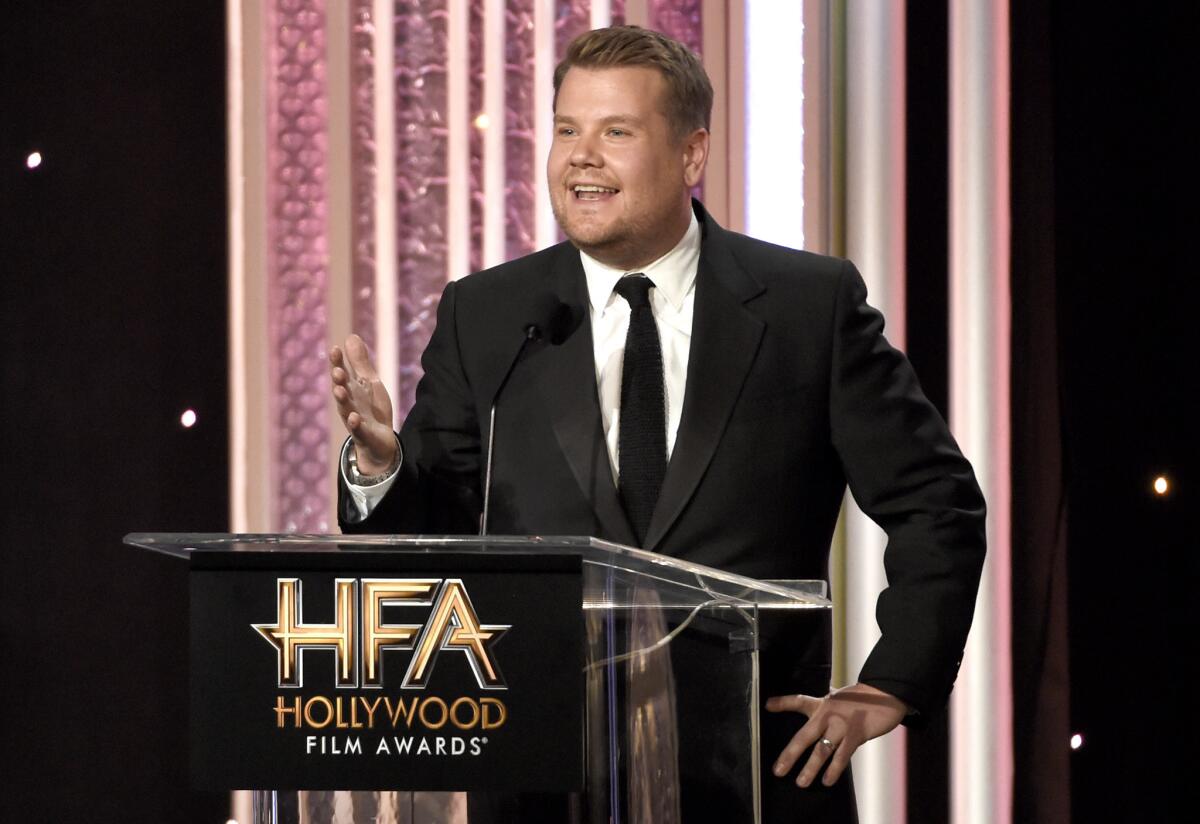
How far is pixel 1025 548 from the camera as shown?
281 cm

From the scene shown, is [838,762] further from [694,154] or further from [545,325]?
[694,154]

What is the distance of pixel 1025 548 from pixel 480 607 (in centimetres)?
180

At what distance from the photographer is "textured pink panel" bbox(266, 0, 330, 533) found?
9.45ft

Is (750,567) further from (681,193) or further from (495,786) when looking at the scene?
(495,786)

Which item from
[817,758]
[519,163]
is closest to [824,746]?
[817,758]

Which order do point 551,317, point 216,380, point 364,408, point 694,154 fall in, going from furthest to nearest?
point 216,380, point 694,154, point 551,317, point 364,408

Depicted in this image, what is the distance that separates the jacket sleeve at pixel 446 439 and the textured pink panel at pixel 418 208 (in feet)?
3.02

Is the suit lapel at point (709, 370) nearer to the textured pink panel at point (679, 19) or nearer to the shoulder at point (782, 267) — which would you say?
the shoulder at point (782, 267)

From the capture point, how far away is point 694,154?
197 centimetres

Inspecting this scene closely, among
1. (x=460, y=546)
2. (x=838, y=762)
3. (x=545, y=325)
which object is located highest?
(x=545, y=325)

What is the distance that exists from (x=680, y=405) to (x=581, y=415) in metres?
0.12

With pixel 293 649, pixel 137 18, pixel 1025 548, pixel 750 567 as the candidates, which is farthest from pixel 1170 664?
pixel 137 18

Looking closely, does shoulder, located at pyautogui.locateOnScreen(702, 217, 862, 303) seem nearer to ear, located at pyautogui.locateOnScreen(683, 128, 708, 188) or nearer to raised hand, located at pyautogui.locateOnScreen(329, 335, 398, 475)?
ear, located at pyautogui.locateOnScreen(683, 128, 708, 188)

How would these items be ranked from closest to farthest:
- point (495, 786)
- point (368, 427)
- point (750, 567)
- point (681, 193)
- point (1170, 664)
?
point (495, 786), point (368, 427), point (750, 567), point (681, 193), point (1170, 664)
